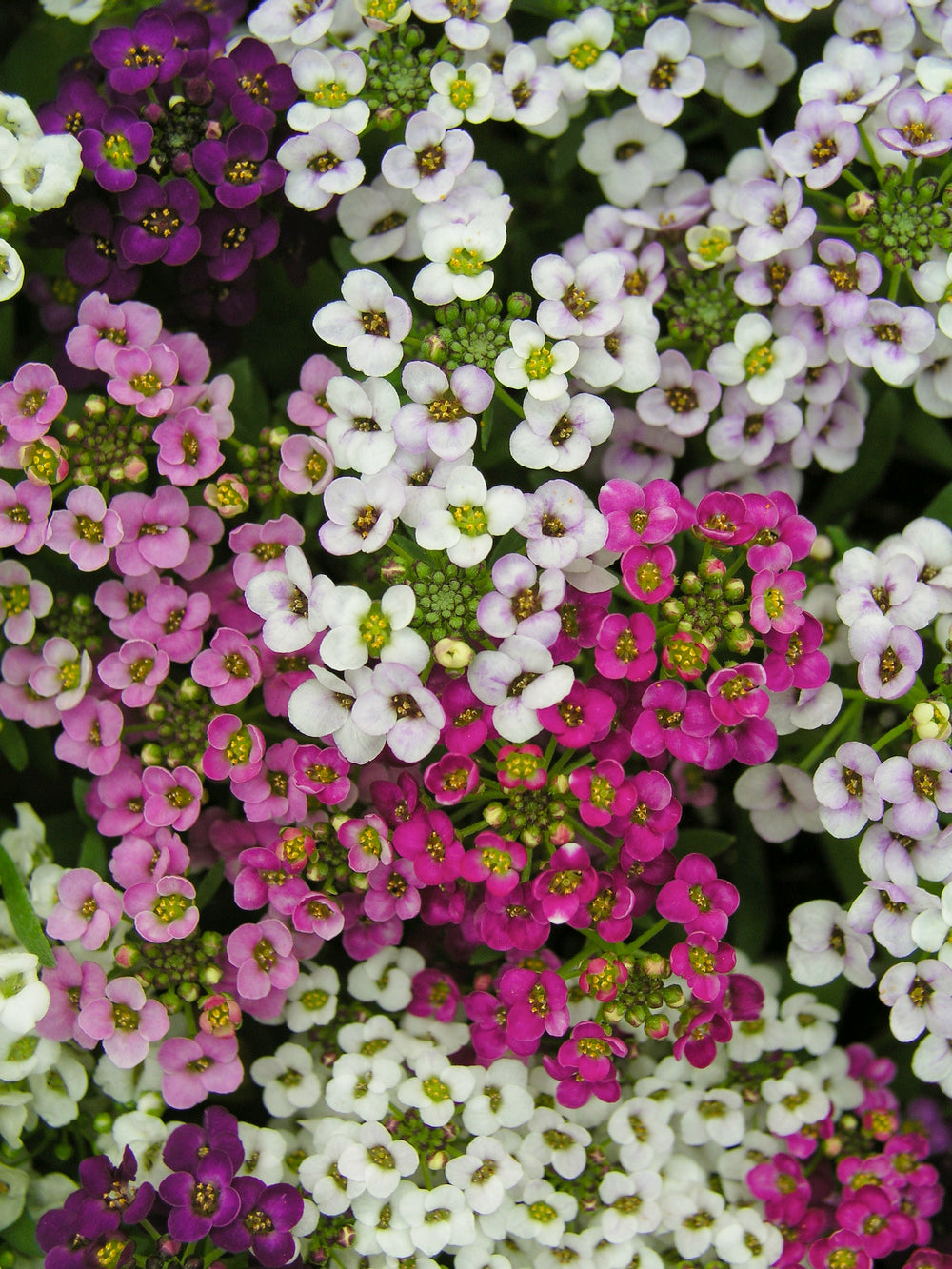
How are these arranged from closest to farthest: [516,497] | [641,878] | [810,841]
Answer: [516,497], [641,878], [810,841]

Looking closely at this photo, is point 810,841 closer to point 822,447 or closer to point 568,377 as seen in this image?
point 822,447

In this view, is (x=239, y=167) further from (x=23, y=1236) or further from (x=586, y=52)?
(x=23, y=1236)

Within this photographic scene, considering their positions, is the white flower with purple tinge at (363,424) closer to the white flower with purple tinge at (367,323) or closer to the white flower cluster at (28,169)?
the white flower with purple tinge at (367,323)

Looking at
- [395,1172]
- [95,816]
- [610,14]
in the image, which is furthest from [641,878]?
[610,14]

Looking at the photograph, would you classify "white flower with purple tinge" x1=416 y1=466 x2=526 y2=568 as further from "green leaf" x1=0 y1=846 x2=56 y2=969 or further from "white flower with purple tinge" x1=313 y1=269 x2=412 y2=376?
"green leaf" x1=0 y1=846 x2=56 y2=969

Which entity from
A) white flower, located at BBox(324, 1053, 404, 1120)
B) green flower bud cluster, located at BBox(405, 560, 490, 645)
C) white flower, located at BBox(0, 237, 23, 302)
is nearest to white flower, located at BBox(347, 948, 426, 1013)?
white flower, located at BBox(324, 1053, 404, 1120)

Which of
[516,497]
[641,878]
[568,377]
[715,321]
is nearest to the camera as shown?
[516,497]
